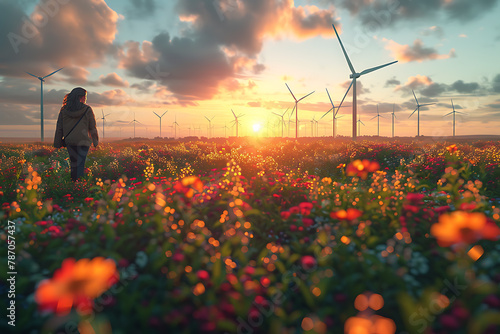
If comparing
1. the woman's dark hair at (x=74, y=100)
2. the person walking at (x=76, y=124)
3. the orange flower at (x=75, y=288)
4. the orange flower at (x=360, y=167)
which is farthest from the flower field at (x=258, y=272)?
the woman's dark hair at (x=74, y=100)

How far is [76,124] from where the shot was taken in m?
8.34

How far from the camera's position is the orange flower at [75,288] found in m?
2.26

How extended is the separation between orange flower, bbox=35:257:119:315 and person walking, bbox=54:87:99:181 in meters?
6.65

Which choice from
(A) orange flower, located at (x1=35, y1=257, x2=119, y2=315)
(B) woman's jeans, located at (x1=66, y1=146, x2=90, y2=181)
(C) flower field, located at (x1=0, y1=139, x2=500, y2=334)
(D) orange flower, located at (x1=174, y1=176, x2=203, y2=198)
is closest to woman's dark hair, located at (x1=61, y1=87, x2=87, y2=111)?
(B) woman's jeans, located at (x1=66, y1=146, x2=90, y2=181)

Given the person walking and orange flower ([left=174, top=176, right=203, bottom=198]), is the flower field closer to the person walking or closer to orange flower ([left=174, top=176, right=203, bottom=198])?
orange flower ([left=174, top=176, right=203, bottom=198])

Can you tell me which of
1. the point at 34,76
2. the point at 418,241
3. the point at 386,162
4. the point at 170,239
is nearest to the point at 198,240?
the point at 170,239

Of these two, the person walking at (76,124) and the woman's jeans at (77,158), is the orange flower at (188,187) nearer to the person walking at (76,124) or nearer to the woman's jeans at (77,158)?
the person walking at (76,124)

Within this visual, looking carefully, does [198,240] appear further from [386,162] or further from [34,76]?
[34,76]

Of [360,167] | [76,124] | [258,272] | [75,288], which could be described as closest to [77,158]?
[76,124]

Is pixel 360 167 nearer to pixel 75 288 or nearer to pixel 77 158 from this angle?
pixel 75 288

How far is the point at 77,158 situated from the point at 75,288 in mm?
7305

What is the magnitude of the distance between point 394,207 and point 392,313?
76.3 inches

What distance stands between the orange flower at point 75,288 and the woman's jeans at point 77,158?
6.98 meters

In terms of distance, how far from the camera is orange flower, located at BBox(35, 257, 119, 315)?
2.26 metres
